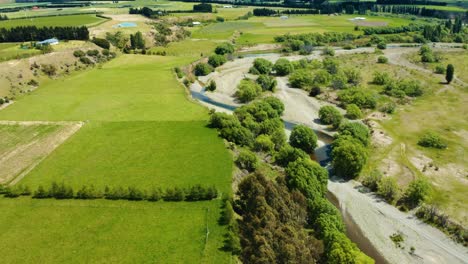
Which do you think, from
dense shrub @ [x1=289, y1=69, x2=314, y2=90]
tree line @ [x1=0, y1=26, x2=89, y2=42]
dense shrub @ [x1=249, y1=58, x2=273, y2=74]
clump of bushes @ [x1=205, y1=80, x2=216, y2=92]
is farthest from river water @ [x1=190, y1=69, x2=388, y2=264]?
tree line @ [x1=0, y1=26, x2=89, y2=42]

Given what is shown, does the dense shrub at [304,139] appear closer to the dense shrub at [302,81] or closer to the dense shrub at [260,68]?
the dense shrub at [302,81]

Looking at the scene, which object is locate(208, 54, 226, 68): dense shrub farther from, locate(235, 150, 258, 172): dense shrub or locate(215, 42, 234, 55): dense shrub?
locate(235, 150, 258, 172): dense shrub

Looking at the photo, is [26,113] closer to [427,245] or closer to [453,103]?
[427,245]

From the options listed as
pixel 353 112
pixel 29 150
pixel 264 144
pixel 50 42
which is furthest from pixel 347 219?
pixel 50 42

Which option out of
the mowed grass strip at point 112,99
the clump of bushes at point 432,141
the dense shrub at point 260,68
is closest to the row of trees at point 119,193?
the mowed grass strip at point 112,99

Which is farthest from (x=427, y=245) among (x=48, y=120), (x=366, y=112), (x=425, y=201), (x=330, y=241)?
(x=48, y=120)

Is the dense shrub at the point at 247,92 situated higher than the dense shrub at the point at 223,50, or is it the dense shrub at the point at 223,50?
the dense shrub at the point at 223,50
